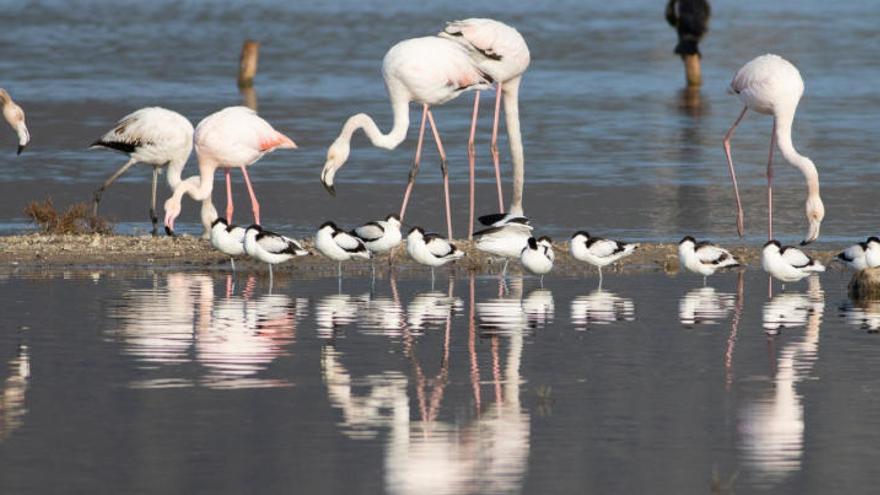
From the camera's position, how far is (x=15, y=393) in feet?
34.8

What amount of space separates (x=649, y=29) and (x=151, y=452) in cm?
5224

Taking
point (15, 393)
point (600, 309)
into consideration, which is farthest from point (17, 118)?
point (15, 393)

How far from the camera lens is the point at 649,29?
60250 mm

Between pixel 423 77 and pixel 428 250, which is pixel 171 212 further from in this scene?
pixel 428 250

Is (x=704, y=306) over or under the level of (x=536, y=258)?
under

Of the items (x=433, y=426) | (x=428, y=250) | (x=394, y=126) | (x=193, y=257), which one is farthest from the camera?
(x=394, y=126)

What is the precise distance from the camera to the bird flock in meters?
15.5

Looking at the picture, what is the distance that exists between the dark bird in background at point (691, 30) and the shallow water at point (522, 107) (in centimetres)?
75

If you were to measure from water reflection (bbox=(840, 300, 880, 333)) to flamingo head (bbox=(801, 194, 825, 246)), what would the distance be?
2.81 m

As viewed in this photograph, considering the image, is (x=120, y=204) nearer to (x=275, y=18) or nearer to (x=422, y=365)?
(x=422, y=365)

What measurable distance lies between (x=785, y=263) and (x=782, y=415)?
517 centimetres

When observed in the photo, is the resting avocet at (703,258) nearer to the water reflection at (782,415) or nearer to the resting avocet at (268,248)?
the water reflection at (782,415)

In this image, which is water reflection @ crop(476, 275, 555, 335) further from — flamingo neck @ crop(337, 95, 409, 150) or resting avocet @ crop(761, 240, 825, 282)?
flamingo neck @ crop(337, 95, 409, 150)

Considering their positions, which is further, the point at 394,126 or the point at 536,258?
the point at 394,126
